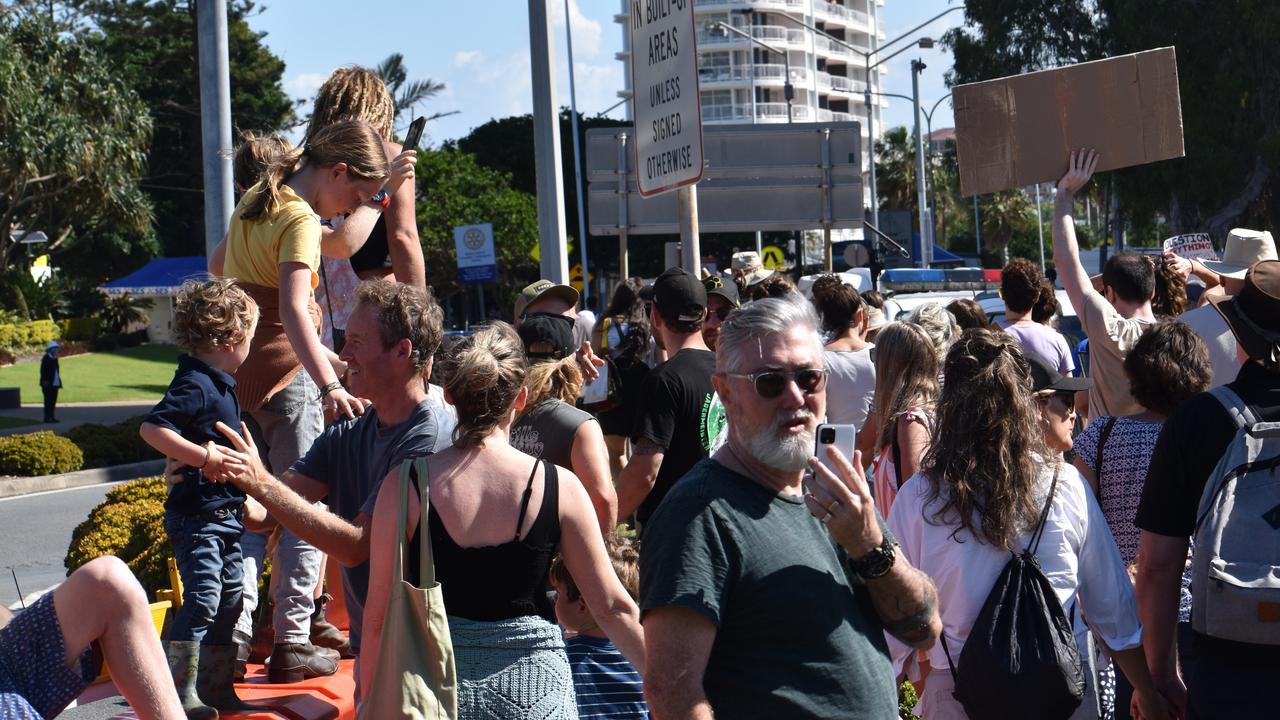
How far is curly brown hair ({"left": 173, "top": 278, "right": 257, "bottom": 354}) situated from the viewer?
4.31m

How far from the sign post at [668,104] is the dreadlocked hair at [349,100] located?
1.35 m

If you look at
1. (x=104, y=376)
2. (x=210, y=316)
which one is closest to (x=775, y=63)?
(x=104, y=376)

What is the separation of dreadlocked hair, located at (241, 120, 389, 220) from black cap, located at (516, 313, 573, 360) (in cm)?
77

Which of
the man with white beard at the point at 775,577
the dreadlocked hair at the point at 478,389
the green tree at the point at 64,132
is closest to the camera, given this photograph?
the man with white beard at the point at 775,577

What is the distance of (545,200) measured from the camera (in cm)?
841

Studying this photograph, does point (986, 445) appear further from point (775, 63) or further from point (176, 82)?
point (775, 63)

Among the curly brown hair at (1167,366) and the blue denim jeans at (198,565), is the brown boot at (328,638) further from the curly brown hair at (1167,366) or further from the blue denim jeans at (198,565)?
the curly brown hair at (1167,366)

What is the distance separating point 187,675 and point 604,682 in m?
1.28

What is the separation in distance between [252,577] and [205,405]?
668 mm

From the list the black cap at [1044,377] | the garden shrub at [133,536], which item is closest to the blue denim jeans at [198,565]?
the black cap at [1044,377]

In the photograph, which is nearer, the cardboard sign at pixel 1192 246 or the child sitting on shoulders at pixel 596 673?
the child sitting on shoulders at pixel 596 673

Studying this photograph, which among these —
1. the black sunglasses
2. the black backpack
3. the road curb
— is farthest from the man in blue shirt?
the road curb

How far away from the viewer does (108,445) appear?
19000 millimetres

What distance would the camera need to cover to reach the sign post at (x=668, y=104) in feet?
19.8
